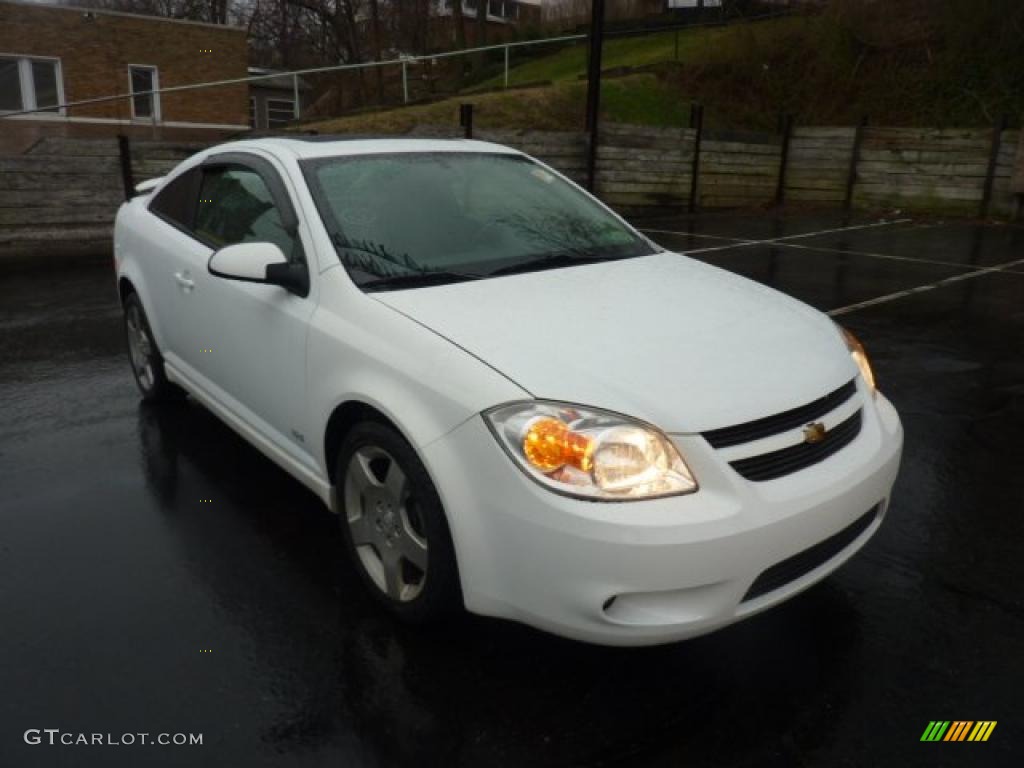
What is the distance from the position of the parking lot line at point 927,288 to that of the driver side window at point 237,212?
523cm

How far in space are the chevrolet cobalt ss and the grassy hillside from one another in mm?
12633

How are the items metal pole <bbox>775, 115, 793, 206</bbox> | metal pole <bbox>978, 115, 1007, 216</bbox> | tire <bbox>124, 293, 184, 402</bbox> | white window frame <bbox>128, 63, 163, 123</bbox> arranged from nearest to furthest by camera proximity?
1. tire <bbox>124, 293, 184, 402</bbox>
2. metal pole <bbox>978, 115, 1007, 216</bbox>
3. metal pole <bbox>775, 115, 793, 206</bbox>
4. white window frame <bbox>128, 63, 163, 123</bbox>

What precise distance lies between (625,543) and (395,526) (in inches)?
34.2

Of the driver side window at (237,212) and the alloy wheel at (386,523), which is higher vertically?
the driver side window at (237,212)

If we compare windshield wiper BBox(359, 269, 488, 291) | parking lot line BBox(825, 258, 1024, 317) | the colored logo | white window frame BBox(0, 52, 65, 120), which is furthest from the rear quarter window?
white window frame BBox(0, 52, 65, 120)

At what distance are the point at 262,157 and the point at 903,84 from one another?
18.9 m

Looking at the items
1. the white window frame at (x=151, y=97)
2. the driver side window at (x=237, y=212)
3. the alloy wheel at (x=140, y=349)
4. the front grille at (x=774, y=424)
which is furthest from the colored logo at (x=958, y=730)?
the white window frame at (x=151, y=97)

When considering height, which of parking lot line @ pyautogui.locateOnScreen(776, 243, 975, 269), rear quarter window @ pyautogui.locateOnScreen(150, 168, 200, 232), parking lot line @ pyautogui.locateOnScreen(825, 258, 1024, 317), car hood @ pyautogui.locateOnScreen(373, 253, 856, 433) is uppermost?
rear quarter window @ pyautogui.locateOnScreen(150, 168, 200, 232)

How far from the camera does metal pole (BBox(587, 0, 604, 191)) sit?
43.7ft

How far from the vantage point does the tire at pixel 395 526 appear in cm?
245

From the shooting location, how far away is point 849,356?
2906 mm

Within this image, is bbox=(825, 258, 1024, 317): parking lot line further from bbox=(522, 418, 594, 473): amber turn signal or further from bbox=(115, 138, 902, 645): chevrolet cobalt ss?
bbox=(522, 418, 594, 473): amber turn signal

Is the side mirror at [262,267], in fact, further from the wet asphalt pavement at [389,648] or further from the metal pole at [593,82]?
the metal pole at [593,82]

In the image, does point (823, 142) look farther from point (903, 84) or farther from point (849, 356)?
point (849, 356)
